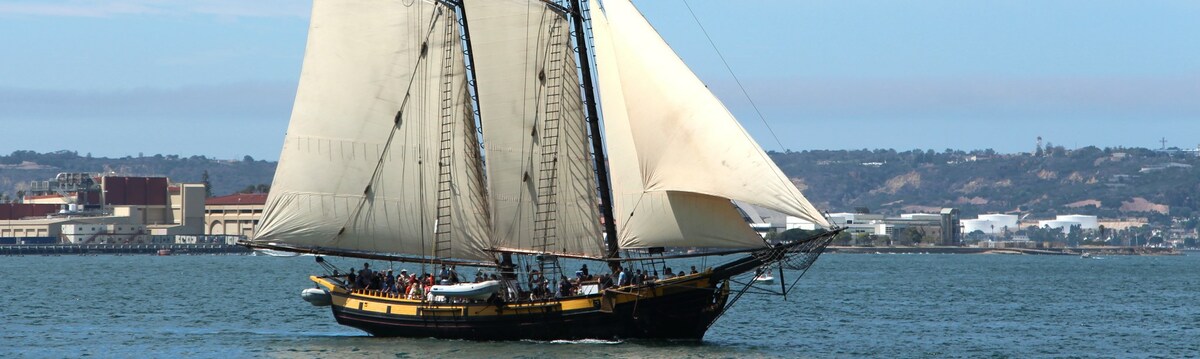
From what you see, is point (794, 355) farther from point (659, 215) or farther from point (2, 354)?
point (2, 354)

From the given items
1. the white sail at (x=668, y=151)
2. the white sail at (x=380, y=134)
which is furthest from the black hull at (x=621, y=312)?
the white sail at (x=380, y=134)

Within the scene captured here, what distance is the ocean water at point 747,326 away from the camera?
45.3m

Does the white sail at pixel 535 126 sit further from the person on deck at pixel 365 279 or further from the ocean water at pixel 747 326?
the person on deck at pixel 365 279

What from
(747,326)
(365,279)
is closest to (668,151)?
(365,279)

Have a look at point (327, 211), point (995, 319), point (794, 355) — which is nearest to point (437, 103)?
point (327, 211)

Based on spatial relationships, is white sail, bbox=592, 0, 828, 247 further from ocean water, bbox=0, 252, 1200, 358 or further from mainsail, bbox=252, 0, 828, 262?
ocean water, bbox=0, 252, 1200, 358

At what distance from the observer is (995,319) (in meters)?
61.8

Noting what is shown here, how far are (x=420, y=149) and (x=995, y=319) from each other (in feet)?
79.8

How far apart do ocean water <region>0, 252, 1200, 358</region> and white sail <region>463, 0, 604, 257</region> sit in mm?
3898

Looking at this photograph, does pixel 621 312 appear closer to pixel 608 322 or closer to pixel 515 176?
pixel 608 322

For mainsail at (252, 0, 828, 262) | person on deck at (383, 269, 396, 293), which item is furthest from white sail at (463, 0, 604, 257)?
person on deck at (383, 269, 396, 293)

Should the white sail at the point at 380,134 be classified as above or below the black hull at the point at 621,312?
above

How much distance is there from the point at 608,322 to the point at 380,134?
383 inches

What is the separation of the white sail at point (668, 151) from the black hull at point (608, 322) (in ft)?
5.57
